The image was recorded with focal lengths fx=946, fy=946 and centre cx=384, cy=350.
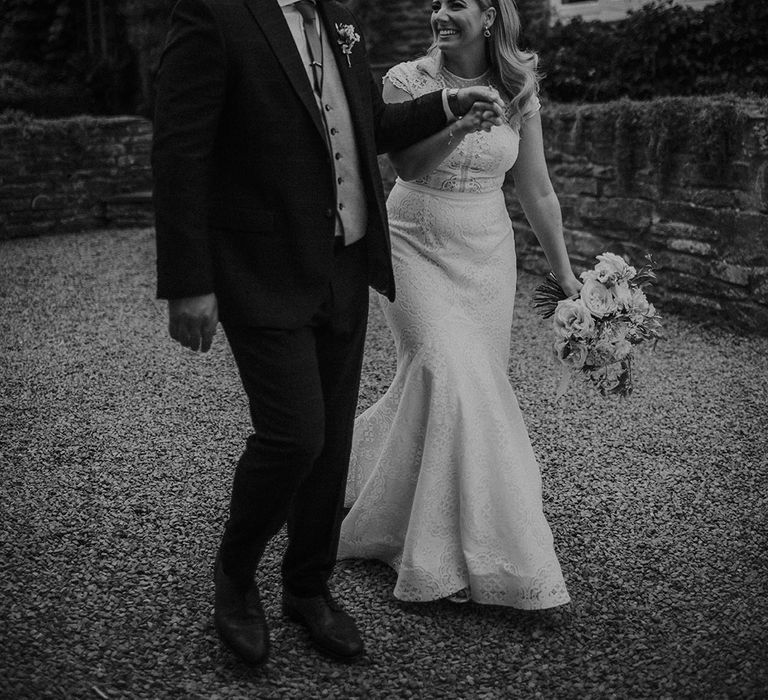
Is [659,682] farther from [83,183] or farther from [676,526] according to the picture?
[83,183]

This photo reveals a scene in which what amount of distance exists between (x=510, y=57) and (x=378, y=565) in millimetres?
1927

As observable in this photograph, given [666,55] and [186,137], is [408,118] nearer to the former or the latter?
[186,137]

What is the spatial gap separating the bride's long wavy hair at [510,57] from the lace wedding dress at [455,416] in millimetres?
87

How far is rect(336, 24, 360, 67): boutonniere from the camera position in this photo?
2741mm

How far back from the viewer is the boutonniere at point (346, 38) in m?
2.74

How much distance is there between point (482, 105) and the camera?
2850mm

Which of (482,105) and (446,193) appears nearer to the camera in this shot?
(482,105)

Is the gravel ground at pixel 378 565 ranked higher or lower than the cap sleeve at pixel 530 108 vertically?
lower

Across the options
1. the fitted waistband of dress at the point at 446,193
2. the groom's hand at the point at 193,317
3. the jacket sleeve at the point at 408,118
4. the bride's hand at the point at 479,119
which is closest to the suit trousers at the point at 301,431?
the groom's hand at the point at 193,317

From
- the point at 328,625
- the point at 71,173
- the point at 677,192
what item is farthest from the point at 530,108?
the point at 71,173

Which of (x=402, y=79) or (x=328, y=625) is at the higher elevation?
(x=402, y=79)

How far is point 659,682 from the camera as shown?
2.79m

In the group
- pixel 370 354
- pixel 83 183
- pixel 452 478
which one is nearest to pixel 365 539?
pixel 452 478

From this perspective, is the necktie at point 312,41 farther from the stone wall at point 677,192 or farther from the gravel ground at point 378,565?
the stone wall at point 677,192
